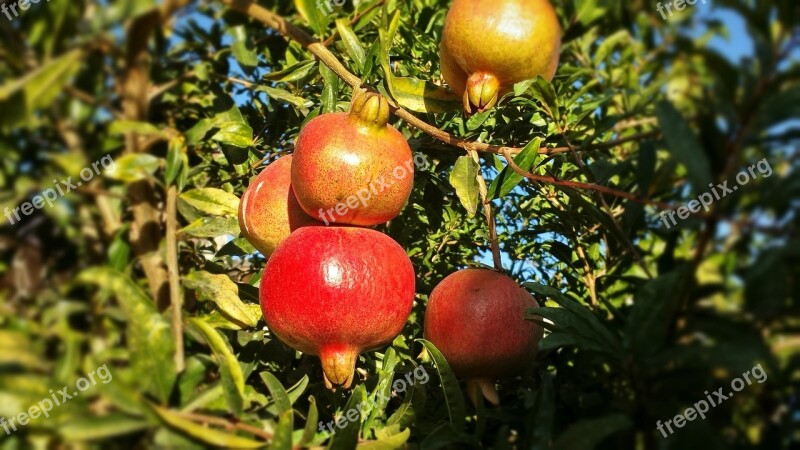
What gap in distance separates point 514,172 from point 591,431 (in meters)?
0.49

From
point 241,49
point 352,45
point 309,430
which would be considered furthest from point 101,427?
point 241,49

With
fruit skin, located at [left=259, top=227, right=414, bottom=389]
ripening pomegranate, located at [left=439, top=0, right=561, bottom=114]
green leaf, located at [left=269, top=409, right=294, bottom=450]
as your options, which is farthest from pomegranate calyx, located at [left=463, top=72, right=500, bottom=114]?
green leaf, located at [left=269, top=409, right=294, bottom=450]

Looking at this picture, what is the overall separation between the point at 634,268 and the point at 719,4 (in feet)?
2.29

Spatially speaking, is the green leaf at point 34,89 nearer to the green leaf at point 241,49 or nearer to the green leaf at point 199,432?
the green leaf at point 199,432

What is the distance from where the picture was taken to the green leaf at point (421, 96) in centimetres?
104

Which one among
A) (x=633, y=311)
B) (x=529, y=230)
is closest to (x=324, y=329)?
(x=633, y=311)

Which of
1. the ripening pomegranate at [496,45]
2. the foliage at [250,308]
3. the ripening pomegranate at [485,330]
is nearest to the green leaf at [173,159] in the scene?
the foliage at [250,308]

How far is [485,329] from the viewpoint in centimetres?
107

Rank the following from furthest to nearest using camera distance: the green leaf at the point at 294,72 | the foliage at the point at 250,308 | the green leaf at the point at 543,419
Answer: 1. the green leaf at the point at 294,72
2. the green leaf at the point at 543,419
3. the foliage at the point at 250,308

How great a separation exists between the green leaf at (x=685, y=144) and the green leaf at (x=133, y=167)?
1.70ft

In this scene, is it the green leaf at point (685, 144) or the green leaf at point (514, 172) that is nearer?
the green leaf at point (685, 144)

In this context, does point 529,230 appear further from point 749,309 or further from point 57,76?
point 57,76

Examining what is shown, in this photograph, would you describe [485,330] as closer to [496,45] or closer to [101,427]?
[496,45]

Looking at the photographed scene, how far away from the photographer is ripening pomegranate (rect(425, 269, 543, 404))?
1062mm
